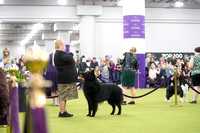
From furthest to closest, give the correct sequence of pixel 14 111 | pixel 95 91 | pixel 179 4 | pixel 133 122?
pixel 179 4
pixel 95 91
pixel 133 122
pixel 14 111

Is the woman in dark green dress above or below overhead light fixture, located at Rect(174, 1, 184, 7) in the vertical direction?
below

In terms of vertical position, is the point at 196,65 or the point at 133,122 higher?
the point at 196,65

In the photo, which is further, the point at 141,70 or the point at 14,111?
the point at 141,70

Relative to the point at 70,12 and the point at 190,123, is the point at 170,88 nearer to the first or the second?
the point at 190,123

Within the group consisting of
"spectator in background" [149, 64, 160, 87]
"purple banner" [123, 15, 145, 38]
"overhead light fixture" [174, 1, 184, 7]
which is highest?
"overhead light fixture" [174, 1, 184, 7]

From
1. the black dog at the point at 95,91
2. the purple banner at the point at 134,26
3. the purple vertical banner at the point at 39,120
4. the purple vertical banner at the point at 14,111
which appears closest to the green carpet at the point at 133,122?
the black dog at the point at 95,91

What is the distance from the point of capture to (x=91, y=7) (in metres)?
25.5

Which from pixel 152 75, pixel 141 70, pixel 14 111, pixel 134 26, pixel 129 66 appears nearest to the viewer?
pixel 14 111

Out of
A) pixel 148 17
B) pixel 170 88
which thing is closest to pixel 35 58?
pixel 170 88

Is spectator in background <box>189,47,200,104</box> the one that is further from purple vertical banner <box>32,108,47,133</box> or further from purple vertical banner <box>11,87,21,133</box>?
purple vertical banner <box>32,108,47,133</box>

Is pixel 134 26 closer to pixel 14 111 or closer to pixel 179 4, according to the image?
pixel 179 4

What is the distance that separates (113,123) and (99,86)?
1.10 metres

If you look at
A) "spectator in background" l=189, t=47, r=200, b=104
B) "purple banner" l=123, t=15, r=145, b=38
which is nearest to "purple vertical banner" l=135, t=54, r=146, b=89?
→ "purple banner" l=123, t=15, r=145, b=38

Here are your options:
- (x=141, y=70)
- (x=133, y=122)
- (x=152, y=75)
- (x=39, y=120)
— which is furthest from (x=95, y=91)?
(x=152, y=75)
